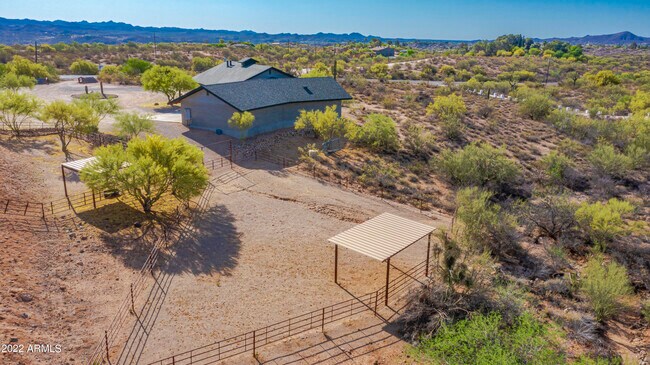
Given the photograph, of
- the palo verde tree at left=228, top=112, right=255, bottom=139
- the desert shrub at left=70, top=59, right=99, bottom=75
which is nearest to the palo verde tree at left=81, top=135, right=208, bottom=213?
the palo verde tree at left=228, top=112, right=255, bottom=139

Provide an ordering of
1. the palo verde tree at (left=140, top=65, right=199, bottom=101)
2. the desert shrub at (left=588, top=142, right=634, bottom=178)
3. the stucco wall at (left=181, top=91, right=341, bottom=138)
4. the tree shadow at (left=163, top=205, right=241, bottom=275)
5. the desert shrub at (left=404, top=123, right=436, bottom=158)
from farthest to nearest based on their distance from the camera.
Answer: the palo verde tree at (left=140, top=65, right=199, bottom=101)
the desert shrub at (left=404, top=123, right=436, bottom=158)
the stucco wall at (left=181, top=91, right=341, bottom=138)
the desert shrub at (left=588, top=142, right=634, bottom=178)
the tree shadow at (left=163, top=205, right=241, bottom=275)

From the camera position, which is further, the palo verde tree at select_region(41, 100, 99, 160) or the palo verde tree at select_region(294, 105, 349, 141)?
the palo verde tree at select_region(294, 105, 349, 141)

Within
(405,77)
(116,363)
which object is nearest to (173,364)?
(116,363)

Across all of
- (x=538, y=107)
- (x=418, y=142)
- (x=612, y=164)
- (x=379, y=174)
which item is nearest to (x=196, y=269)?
(x=379, y=174)

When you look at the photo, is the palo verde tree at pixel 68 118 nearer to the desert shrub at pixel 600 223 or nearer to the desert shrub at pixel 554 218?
the desert shrub at pixel 554 218

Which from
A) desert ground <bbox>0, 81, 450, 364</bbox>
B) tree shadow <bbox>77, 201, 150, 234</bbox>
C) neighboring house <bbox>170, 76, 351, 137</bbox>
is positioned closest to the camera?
desert ground <bbox>0, 81, 450, 364</bbox>

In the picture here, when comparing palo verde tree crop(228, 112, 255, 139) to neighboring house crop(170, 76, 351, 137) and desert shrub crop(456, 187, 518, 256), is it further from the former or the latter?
desert shrub crop(456, 187, 518, 256)
